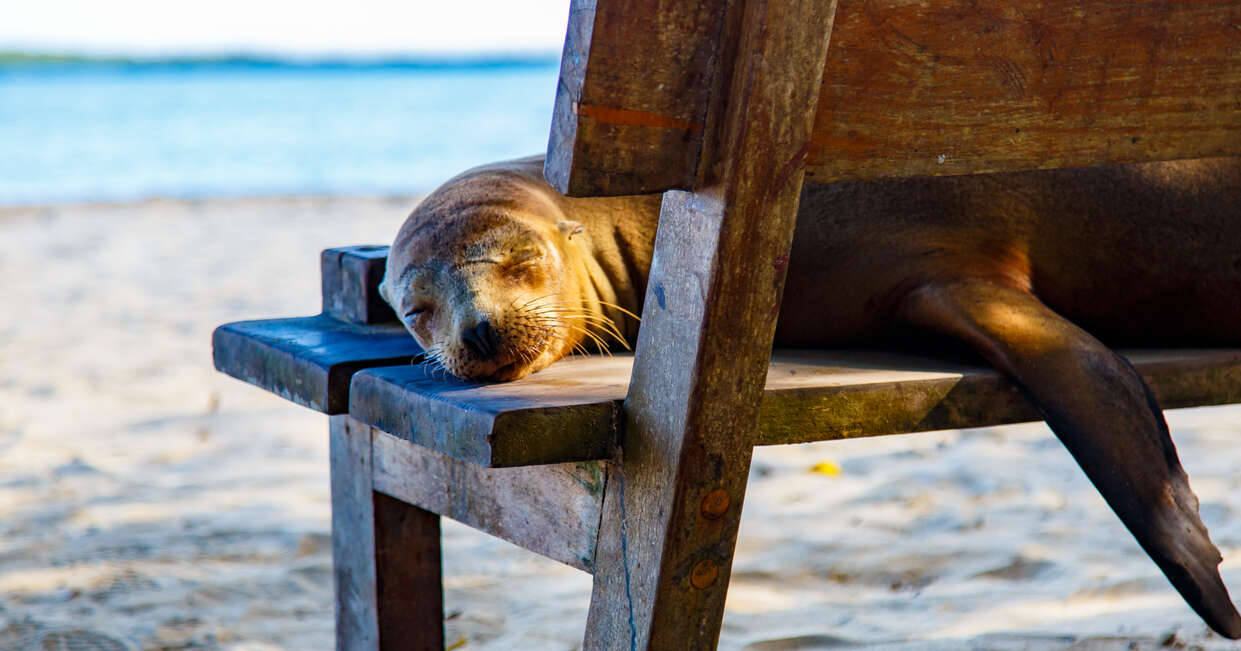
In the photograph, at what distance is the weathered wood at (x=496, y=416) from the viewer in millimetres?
1582

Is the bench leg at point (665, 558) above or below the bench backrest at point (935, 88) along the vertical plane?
below

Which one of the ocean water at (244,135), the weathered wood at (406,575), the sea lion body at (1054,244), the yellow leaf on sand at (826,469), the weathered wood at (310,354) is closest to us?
the weathered wood at (310,354)

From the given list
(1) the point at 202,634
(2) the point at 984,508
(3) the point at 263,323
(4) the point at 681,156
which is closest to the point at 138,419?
(1) the point at 202,634

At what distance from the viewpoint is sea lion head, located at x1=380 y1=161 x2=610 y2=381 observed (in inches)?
79.7

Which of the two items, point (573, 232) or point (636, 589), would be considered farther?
point (573, 232)

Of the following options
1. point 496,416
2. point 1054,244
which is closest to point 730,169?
A: point 496,416

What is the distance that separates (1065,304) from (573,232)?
1.01 meters

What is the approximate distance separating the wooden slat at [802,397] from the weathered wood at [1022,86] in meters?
0.37

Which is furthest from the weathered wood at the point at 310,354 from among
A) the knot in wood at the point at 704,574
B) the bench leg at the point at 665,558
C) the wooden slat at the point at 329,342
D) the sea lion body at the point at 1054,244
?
the sea lion body at the point at 1054,244

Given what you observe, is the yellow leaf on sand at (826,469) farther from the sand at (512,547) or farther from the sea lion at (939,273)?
the sea lion at (939,273)

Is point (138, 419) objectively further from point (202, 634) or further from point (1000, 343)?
point (1000, 343)

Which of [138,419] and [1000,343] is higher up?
[1000,343]

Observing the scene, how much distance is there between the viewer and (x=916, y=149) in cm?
156

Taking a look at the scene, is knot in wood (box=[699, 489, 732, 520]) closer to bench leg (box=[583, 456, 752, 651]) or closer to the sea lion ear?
bench leg (box=[583, 456, 752, 651])
